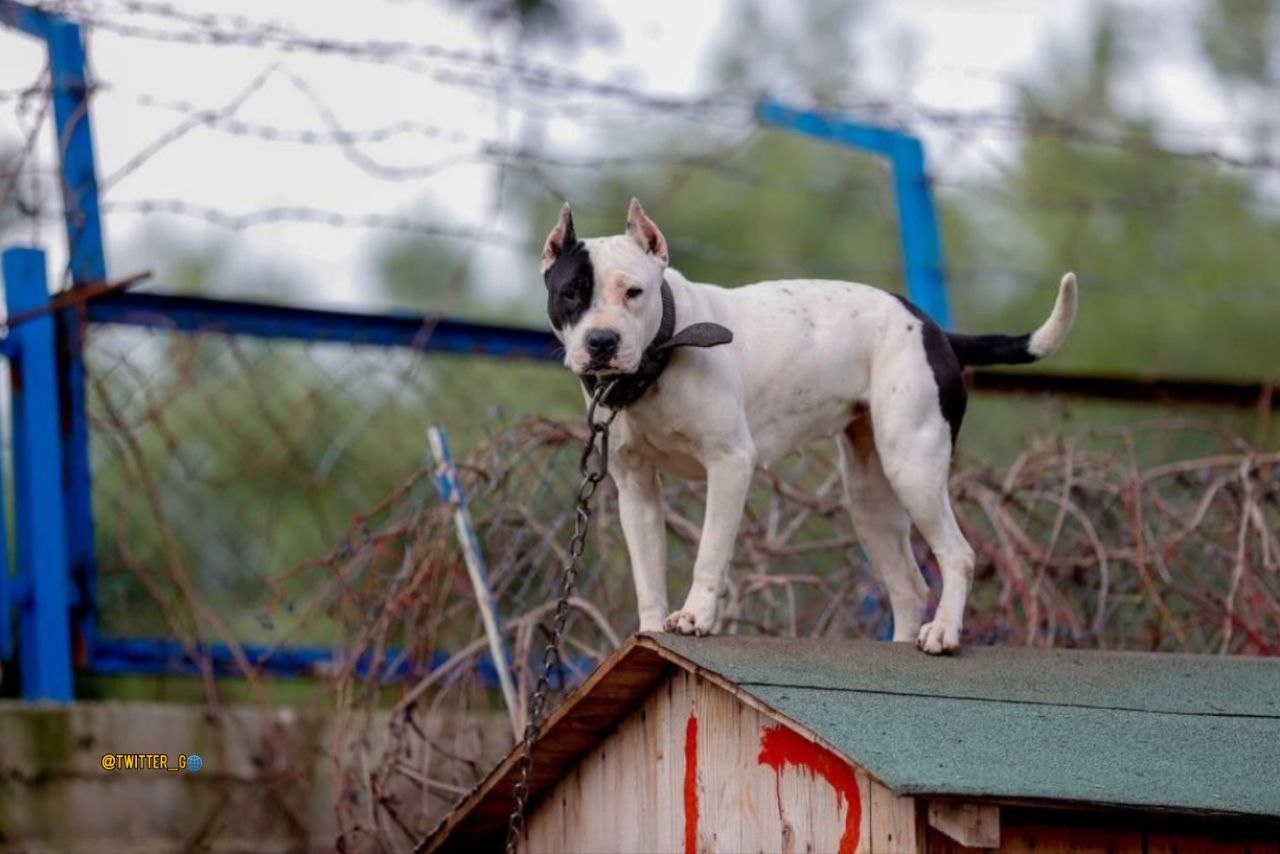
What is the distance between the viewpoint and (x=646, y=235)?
17.0ft

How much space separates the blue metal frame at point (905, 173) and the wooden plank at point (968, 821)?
4.30m

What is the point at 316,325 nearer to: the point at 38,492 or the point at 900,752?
the point at 38,492

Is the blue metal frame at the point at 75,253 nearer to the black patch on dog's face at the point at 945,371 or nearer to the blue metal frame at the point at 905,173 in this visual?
the blue metal frame at the point at 905,173

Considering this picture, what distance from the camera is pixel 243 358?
7562 millimetres

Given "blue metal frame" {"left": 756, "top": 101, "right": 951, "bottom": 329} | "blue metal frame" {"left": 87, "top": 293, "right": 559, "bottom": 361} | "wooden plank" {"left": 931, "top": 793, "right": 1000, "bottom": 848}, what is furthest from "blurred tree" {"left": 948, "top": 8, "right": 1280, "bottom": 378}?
"wooden plank" {"left": 931, "top": 793, "right": 1000, "bottom": 848}

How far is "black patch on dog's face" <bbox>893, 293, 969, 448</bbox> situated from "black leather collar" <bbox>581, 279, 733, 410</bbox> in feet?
2.26

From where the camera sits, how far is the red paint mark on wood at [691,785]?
5.21 m

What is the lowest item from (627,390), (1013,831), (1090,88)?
(1013,831)

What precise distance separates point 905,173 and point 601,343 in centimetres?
394

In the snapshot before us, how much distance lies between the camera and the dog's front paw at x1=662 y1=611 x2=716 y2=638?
17.1 feet

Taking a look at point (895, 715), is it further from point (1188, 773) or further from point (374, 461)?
point (374, 461)

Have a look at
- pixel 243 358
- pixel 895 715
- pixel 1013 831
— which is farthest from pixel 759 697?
pixel 243 358

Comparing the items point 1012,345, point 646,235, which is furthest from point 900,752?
point 1012,345

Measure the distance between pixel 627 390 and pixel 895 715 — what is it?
1047mm
